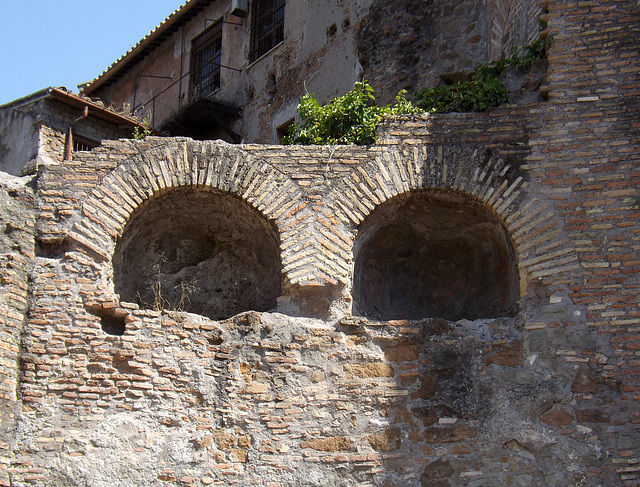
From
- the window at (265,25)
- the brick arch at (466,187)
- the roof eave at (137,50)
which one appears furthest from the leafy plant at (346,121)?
the roof eave at (137,50)

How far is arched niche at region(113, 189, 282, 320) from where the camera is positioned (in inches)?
302

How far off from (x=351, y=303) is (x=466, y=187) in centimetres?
139

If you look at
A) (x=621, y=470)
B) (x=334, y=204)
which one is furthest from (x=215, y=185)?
(x=621, y=470)

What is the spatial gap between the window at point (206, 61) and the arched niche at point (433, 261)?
821cm

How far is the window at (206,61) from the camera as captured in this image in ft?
50.8

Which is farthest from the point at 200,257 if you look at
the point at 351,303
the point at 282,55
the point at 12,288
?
the point at 282,55

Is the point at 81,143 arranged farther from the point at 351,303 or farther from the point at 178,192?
Answer: the point at 351,303

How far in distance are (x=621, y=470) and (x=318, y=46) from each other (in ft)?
28.4

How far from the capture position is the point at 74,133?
12.4 meters

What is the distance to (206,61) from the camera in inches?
617

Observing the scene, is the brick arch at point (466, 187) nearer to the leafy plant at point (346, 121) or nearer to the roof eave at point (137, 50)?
the leafy plant at point (346, 121)

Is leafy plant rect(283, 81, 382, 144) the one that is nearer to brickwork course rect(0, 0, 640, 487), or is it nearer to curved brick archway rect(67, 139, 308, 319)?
brickwork course rect(0, 0, 640, 487)

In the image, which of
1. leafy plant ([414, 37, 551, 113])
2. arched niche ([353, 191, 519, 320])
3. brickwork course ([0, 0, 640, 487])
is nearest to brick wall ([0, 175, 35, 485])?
brickwork course ([0, 0, 640, 487])

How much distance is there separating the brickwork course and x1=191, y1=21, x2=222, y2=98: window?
797 centimetres
